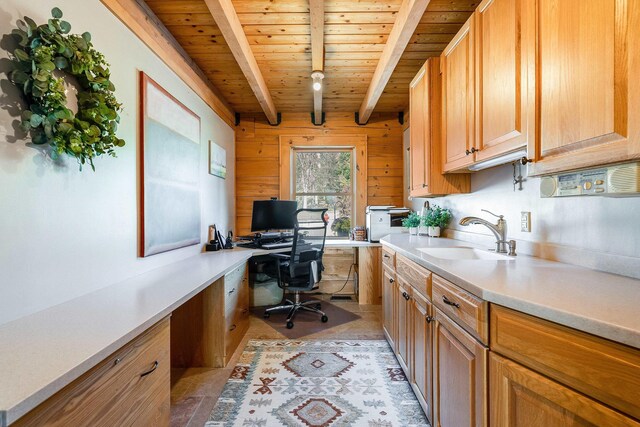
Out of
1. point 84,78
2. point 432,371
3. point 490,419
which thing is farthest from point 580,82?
point 84,78

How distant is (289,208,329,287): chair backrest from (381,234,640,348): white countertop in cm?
149

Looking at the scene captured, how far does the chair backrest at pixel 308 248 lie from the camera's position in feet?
8.89

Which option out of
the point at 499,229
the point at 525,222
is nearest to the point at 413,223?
the point at 499,229

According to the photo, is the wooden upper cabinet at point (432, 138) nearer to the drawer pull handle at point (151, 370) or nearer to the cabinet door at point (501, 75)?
the cabinet door at point (501, 75)

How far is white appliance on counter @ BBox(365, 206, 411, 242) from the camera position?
3369mm

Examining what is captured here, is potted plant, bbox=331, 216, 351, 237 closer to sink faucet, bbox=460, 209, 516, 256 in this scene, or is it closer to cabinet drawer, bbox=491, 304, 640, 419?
sink faucet, bbox=460, 209, 516, 256

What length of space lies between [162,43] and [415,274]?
2.28 meters

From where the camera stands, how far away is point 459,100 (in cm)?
181

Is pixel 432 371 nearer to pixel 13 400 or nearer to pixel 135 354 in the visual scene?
pixel 135 354

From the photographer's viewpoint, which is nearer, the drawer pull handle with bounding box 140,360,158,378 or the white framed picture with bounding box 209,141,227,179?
the drawer pull handle with bounding box 140,360,158,378

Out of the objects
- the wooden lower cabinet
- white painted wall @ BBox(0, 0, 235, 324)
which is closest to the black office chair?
the wooden lower cabinet

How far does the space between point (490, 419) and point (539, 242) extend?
3.17 feet

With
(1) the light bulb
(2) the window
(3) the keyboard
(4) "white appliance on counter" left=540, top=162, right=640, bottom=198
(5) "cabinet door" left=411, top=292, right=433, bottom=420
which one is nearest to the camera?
(4) "white appliance on counter" left=540, top=162, right=640, bottom=198

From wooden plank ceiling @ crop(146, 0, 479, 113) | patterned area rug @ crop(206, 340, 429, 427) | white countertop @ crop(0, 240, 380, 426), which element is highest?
wooden plank ceiling @ crop(146, 0, 479, 113)
